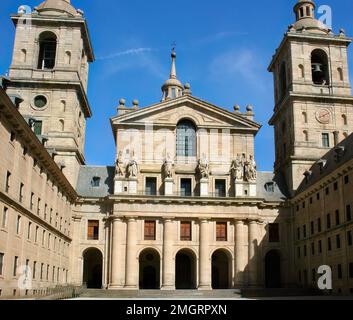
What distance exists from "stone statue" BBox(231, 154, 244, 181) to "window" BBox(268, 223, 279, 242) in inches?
269

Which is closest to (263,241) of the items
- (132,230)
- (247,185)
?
(247,185)

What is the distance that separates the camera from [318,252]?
45.7 m

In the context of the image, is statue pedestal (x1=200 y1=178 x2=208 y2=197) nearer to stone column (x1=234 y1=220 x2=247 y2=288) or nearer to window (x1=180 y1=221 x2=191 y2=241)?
window (x1=180 y1=221 x2=191 y2=241)

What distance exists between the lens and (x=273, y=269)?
54844mm

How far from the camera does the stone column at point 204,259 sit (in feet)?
162

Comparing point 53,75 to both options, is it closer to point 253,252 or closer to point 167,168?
point 167,168

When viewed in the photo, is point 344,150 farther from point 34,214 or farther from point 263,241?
point 34,214

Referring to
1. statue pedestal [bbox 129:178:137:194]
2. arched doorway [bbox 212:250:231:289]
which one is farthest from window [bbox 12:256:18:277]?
arched doorway [bbox 212:250:231:289]

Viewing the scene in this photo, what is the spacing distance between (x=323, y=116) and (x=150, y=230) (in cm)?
2561

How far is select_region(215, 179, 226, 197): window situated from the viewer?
53375 mm

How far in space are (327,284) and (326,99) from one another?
2426 centimetres

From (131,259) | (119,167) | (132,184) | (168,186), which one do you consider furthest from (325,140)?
(131,259)

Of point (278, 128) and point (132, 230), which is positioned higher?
point (278, 128)

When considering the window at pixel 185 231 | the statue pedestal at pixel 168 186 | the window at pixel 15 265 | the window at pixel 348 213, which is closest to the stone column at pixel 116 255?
the statue pedestal at pixel 168 186
